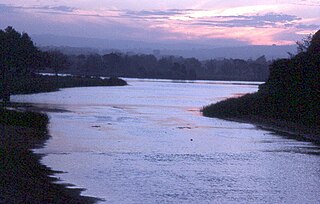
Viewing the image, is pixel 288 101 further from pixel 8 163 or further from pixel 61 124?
pixel 8 163

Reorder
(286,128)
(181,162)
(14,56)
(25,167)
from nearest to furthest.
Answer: (25,167), (181,162), (286,128), (14,56)

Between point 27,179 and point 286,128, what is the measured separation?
1050 inches

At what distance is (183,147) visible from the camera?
2995 centimetres

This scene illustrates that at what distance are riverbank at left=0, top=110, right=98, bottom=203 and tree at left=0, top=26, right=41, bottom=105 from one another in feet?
116

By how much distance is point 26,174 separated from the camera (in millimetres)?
20109

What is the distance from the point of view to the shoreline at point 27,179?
642 inches

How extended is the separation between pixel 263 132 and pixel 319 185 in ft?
66.3

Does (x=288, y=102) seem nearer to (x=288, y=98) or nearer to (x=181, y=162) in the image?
(x=288, y=98)

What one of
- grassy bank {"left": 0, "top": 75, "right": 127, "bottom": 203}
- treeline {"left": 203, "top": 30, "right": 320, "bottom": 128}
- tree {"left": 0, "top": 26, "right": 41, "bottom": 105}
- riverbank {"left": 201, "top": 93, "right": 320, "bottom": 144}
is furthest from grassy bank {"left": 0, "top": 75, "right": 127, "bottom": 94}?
grassy bank {"left": 0, "top": 75, "right": 127, "bottom": 203}

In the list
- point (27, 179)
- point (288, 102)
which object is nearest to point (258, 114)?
point (288, 102)

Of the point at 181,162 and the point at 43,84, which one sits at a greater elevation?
the point at 43,84

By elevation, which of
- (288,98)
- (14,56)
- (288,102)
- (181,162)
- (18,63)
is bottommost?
(181,162)

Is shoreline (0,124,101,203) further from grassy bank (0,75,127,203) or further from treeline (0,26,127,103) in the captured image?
treeline (0,26,127,103)

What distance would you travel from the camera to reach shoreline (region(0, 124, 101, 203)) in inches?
642
